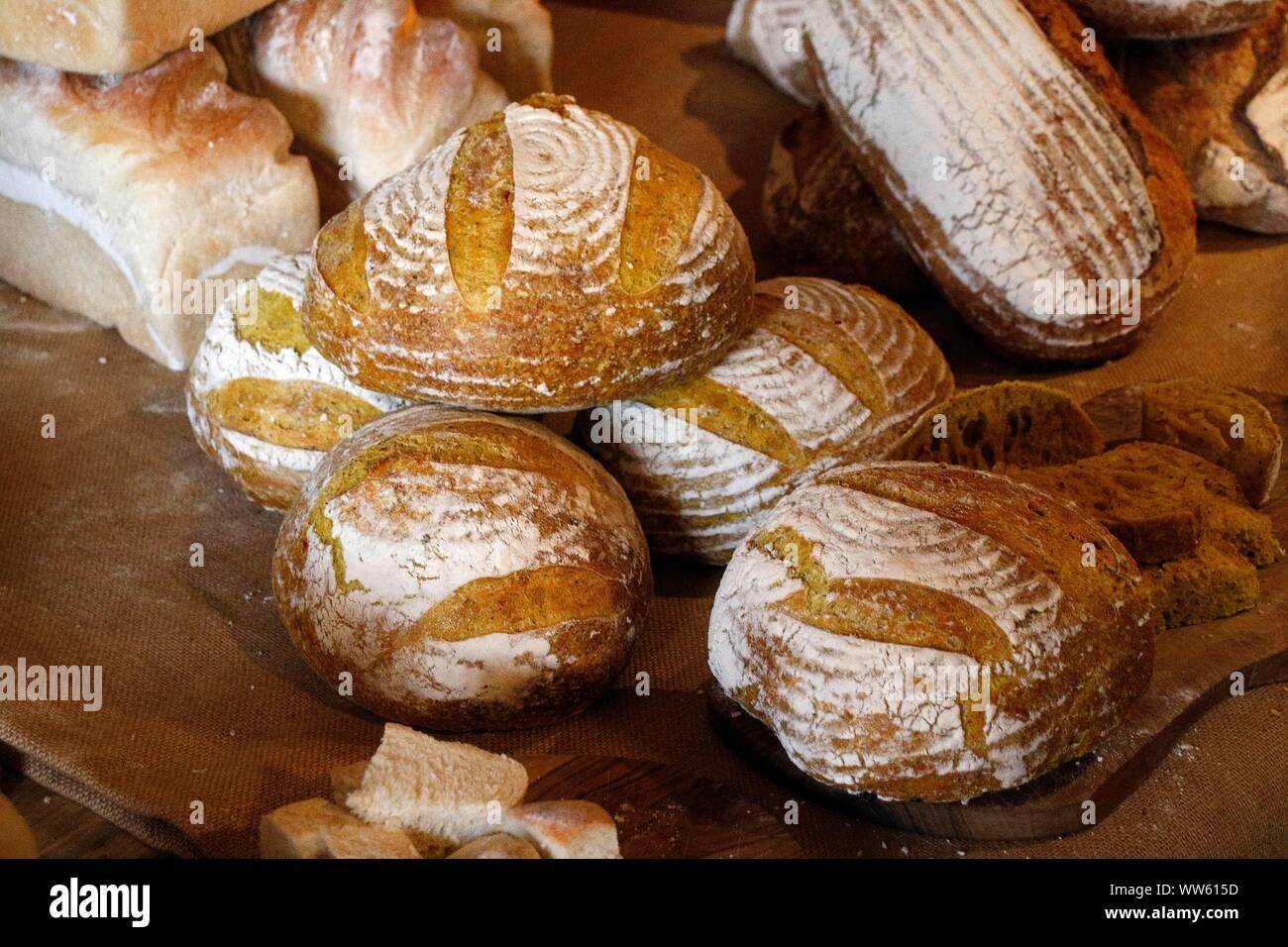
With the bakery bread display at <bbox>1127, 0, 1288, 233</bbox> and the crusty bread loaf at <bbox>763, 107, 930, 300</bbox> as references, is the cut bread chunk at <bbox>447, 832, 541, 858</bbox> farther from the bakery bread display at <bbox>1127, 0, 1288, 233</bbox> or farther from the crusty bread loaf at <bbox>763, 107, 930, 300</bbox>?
the bakery bread display at <bbox>1127, 0, 1288, 233</bbox>

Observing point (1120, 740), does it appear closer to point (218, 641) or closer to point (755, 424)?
point (755, 424)

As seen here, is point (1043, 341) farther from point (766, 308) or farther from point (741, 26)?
point (741, 26)

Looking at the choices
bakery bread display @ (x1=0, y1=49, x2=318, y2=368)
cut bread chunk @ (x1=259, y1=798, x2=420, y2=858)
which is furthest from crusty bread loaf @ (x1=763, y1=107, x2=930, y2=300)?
cut bread chunk @ (x1=259, y1=798, x2=420, y2=858)

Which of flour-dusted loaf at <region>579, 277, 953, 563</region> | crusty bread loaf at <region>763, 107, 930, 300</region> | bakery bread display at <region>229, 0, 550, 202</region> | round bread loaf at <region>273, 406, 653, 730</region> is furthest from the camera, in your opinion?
crusty bread loaf at <region>763, 107, 930, 300</region>

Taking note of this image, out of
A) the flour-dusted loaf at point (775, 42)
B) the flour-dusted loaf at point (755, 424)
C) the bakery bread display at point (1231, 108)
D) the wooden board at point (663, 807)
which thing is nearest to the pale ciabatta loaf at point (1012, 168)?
the bakery bread display at point (1231, 108)

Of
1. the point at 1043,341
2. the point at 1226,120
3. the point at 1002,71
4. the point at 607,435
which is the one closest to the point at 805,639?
the point at 607,435

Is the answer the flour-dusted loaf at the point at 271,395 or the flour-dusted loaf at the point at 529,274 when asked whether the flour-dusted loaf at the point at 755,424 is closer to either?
the flour-dusted loaf at the point at 529,274

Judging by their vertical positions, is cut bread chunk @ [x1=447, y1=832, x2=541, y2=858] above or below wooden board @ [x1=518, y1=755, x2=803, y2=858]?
above
